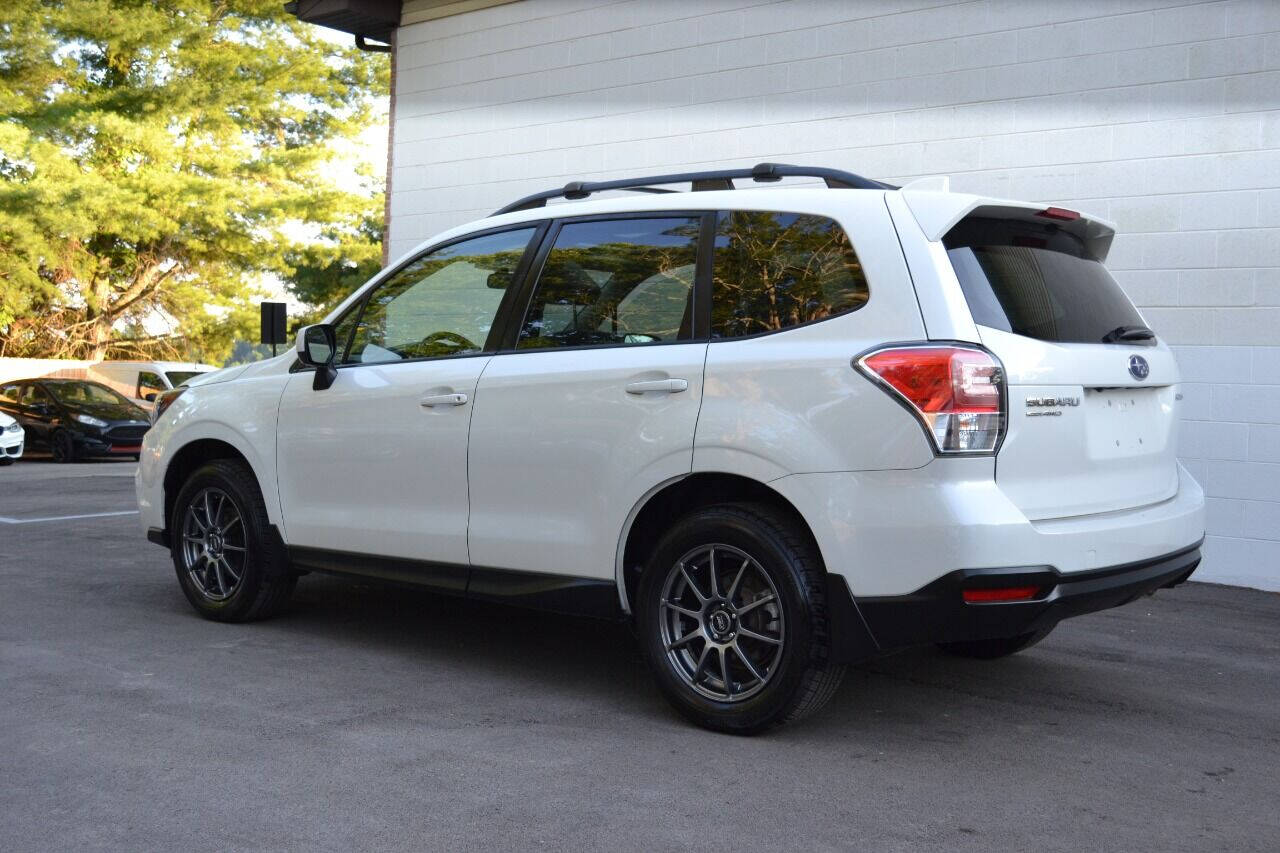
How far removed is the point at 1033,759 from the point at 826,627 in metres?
0.84

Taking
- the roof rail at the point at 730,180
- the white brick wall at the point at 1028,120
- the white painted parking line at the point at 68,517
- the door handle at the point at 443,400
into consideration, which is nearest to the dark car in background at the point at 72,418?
the white painted parking line at the point at 68,517

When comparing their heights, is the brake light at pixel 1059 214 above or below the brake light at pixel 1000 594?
above

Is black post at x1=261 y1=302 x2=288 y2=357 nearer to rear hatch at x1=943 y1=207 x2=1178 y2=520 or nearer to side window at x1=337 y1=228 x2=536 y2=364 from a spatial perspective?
side window at x1=337 y1=228 x2=536 y2=364

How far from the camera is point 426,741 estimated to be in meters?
4.39

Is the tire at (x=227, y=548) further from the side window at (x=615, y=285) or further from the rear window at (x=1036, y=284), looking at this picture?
the rear window at (x=1036, y=284)

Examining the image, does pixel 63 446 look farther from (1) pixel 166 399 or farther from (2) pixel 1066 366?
(2) pixel 1066 366

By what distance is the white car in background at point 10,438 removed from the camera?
60.8 feet

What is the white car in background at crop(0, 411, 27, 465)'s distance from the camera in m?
18.5

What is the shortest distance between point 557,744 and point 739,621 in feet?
2.43

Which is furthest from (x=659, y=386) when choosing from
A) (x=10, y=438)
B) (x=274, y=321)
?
(x=10, y=438)

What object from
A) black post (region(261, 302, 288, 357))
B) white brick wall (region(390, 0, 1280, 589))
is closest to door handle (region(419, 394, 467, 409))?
white brick wall (region(390, 0, 1280, 589))

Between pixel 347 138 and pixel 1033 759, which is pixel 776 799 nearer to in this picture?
pixel 1033 759

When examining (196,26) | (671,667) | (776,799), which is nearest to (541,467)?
(671,667)

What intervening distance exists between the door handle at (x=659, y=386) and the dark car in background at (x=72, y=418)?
17.2 metres
